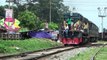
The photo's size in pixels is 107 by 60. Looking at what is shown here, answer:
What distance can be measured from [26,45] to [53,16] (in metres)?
90.4

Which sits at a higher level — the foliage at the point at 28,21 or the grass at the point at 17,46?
the foliage at the point at 28,21

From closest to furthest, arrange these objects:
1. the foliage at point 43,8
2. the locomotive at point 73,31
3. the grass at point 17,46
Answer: the grass at point 17,46 → the locomotive at point 73,31 → the foliage at point 43,8

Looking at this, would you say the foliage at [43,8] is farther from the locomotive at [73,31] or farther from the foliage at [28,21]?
the locomotive at [73,31]

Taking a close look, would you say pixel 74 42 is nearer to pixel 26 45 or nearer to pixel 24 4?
pixel 26 45

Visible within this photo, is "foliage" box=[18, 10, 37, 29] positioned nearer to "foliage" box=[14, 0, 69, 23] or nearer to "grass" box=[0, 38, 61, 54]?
"grass" box=[0, 38, 61, 54]

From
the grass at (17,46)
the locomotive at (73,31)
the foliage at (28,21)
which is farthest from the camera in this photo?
the foliage at (28,21)

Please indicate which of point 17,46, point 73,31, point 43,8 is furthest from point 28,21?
point 43,8

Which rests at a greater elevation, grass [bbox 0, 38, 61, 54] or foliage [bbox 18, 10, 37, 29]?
foliage [bbox 18, 10, 37, 29]

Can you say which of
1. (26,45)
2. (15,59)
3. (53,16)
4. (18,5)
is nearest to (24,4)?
(18,5)

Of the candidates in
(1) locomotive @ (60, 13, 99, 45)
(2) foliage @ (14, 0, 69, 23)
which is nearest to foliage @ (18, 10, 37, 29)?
(1) locomotive @ (60, 13, 99, 45)

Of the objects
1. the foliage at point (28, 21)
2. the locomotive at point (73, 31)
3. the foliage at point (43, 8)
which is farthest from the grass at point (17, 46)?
the foliage at point (43, 8)

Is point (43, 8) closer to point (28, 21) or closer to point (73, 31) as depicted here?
point (28, 21)

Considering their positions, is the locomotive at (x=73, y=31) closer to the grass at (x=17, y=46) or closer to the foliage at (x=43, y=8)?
the grass at (x=17, y=46)

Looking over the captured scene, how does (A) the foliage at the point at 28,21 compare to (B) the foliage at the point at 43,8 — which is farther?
(B) the foliage at the point at 43,8
